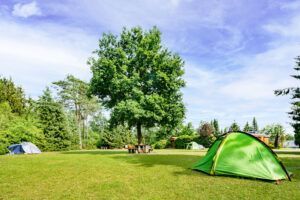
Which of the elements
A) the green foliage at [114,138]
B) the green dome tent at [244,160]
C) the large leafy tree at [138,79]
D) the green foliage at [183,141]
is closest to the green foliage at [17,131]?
the large leafy tree at [138,79]

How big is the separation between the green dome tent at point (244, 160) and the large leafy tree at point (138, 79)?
50.3 feet

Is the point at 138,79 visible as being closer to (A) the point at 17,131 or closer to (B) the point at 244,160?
(B) the point at 244,160

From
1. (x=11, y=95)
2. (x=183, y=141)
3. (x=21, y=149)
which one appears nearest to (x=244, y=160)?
(x=21, y=149)

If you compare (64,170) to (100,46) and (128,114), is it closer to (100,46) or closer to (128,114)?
(128,114)

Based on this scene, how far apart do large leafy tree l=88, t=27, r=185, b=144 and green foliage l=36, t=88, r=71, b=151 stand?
1412 centimetres

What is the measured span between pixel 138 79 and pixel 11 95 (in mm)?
32320

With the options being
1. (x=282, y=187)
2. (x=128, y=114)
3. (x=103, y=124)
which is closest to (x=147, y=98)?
(x=128, y=114)

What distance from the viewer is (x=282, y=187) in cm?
805

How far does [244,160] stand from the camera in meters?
9.93

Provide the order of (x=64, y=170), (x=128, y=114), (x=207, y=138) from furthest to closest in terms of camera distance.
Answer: (x=207, y=138), (x=128, y=114), (x=64, y=170)

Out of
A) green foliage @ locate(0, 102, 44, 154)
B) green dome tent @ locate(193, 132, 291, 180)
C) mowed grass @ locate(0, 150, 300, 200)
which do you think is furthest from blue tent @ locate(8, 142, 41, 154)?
green dome tent @ locate(193, 132, 291, 180)

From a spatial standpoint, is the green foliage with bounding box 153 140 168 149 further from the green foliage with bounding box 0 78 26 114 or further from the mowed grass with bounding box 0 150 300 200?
the mowed grass with bounding box 0 150 300 200

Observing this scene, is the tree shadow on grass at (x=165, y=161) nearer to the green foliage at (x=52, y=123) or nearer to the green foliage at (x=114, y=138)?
the green foliage at (x=52, y=123)

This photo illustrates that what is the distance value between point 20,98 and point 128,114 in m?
32.7
